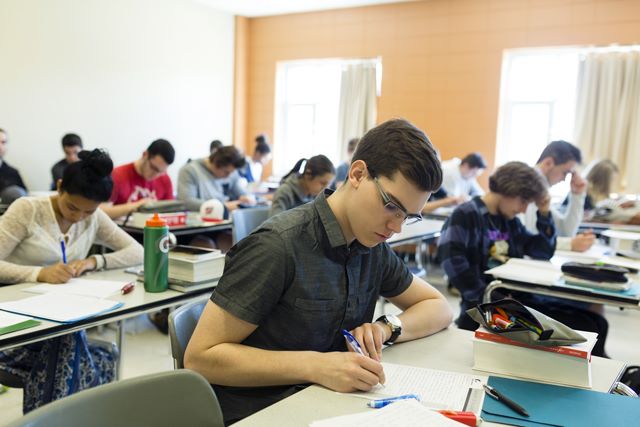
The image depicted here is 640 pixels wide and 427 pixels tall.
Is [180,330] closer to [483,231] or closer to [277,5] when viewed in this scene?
[483,231]

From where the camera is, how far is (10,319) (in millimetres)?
1521

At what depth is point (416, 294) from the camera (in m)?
1.53

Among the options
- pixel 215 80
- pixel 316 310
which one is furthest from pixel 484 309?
pixel 215 80

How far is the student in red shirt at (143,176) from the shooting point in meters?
3.71

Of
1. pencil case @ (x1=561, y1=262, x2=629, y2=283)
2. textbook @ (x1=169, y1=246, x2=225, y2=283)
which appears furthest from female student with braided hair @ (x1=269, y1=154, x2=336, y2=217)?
pencil case @ (x1=561, y1=262, x2=629, y2=283)

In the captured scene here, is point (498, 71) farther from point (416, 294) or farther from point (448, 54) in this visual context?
point (416, 294)

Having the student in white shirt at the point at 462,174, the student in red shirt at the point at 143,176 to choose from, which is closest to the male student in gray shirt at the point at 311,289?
the student in red shirt at the point at 143,176

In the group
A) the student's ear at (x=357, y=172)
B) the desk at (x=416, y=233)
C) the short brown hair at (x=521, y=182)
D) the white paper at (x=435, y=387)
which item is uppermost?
the student's ear at (x=357, y=172)

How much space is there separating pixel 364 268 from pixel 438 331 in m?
0.36

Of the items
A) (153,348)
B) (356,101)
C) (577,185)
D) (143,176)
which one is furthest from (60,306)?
(356,101)

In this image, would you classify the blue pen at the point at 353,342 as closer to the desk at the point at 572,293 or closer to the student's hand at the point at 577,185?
the desk at the point at 572,293

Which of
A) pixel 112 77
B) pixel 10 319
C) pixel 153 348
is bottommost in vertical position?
pixel 153 348

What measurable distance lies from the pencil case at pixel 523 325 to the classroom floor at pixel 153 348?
1.90 meters

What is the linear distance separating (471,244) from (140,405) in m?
1.84
